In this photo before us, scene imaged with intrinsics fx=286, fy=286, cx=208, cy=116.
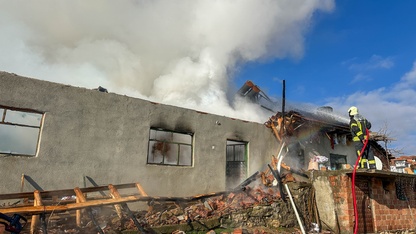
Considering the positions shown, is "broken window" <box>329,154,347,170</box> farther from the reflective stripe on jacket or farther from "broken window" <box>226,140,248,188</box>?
the reflective stripe on jacket

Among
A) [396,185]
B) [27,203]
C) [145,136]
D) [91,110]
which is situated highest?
[91,110]

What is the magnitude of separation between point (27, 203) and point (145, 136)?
386 centimetres

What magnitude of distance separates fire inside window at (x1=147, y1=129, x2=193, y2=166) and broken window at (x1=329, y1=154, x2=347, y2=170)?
8806 mm

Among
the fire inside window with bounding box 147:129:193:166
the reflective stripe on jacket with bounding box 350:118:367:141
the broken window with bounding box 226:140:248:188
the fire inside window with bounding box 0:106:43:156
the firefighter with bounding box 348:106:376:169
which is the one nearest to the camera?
the fire inside window with bounding box 0:106:43:156

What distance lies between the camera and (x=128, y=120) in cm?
952

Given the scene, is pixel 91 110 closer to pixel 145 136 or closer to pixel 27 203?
pixel 145 136

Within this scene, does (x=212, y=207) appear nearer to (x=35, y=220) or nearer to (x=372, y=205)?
(x=35, y=220)

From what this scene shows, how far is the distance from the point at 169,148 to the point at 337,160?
1023 cm

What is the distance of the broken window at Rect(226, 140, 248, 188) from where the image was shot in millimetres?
12570

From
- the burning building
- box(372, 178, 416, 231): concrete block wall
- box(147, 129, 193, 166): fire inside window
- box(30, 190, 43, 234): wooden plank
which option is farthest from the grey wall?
box(372, 178, 416, 231): concrete block wall

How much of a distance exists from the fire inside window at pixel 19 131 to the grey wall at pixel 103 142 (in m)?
0.24

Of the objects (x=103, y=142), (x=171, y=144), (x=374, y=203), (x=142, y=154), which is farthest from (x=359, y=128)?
(x=103, y=142)

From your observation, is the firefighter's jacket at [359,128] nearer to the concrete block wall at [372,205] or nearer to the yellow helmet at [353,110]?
the yellow helmet at [353,110]

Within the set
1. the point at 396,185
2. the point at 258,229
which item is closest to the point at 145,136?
the point at 258,229
